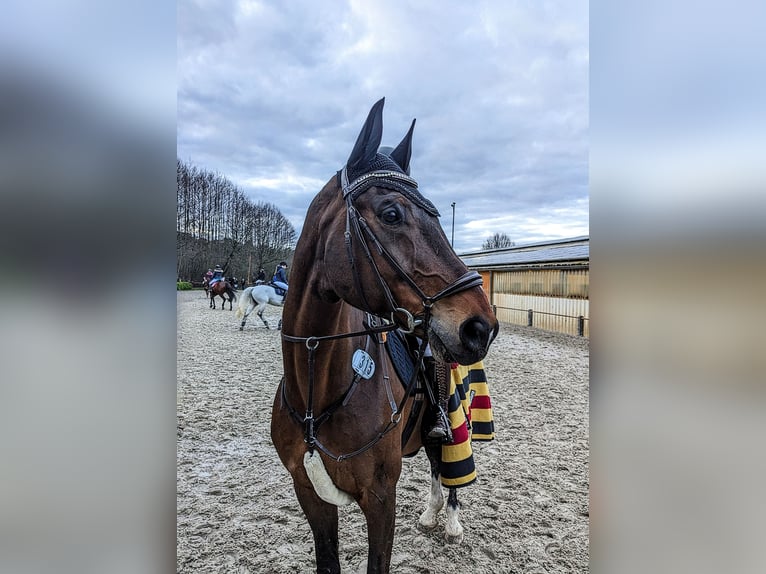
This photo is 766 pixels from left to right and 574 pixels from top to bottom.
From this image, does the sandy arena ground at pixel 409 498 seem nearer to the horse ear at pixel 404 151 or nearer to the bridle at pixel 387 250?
the bridle at pixel 387 250

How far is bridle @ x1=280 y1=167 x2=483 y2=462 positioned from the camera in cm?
144

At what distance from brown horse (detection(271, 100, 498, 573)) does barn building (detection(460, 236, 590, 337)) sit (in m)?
10.8

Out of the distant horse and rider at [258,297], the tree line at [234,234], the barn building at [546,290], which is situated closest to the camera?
the barn building at [546,290]

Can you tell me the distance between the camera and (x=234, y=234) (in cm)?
3316

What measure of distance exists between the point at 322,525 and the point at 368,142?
1.93 metres

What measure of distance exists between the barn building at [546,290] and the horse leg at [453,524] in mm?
9378

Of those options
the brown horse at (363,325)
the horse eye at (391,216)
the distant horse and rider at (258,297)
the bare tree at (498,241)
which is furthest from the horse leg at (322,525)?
the bare tree at (498,241)

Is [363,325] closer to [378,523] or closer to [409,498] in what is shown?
[378,523]

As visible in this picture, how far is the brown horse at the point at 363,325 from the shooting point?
145 cm

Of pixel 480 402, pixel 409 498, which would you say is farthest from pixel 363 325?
pixel 409 498

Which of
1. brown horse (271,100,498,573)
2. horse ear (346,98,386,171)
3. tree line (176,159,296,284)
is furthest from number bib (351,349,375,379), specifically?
tree line (176,159,296,284)
